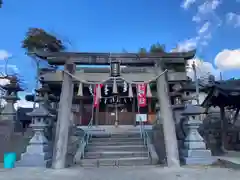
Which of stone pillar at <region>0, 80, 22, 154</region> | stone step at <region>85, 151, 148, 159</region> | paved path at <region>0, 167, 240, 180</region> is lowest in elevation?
paved path at <region>0, 167, 240, 180</region>

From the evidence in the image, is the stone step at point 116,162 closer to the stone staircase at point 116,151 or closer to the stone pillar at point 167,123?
the stone staircase at point 116,151

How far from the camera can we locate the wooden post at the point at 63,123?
286 inches

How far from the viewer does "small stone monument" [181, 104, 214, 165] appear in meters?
7.62

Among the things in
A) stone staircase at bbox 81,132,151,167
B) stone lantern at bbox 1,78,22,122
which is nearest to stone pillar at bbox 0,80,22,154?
stone lantern at bbox 1,78,22,122

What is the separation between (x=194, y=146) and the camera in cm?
784

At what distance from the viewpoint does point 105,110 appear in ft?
75.7

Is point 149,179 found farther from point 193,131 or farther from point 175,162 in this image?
point 193,131

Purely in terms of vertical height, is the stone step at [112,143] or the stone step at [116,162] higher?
the stone step at [112,143]

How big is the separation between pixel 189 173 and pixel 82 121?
17.7 m

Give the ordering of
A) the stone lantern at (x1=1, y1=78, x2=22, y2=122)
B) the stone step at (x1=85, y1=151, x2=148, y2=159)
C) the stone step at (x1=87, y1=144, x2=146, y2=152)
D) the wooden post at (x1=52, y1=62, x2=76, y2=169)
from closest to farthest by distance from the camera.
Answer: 1. the wooden post at (x1=52, y1=62, x2=76, y2=169)
2. the stone step at (x1=85, y1=151, x2=148, y2=159)
3. the stone step at (x1=87, y1=144, x2=146, y2=152)
4. the stone lantern at (x1=1, y1=78, x2=22, y2=122)

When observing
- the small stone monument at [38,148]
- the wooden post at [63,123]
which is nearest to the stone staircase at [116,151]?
the wooden post at [63,123]

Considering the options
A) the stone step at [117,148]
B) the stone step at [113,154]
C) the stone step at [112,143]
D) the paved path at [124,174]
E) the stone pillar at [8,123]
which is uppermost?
the stone pillar at [8,123]

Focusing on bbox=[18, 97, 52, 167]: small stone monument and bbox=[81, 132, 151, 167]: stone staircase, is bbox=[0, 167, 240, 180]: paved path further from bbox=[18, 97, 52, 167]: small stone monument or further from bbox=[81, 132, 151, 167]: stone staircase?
bbox=[81, 132, 151, 167]: stone staircase

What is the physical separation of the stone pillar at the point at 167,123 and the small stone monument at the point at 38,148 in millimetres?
4321
